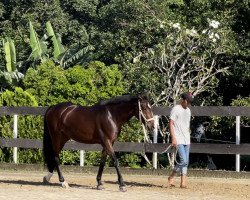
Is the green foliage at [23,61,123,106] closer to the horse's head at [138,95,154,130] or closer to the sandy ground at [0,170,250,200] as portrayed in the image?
the sandy ground at [0,170,250,200]

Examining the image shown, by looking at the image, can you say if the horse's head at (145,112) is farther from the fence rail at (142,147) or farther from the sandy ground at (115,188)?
the fence rail at (142,147)

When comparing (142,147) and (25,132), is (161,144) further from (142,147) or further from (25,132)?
(25,132)

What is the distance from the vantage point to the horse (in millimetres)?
12695

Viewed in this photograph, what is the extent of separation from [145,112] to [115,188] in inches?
60.7

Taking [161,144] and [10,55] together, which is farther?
[10,55]

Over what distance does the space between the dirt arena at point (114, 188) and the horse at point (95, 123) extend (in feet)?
1.45

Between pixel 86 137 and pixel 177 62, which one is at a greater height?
pixel 177 62

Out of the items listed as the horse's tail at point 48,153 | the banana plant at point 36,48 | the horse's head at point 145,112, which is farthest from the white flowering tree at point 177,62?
the horse's head at point 145,112

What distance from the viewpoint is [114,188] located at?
1302cm

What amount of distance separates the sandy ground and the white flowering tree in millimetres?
5938

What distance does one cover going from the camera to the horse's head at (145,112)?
1248 cm

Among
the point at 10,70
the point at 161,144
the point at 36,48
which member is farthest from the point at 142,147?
the point at 36,48

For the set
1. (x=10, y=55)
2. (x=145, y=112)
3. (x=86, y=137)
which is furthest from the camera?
(x=10, y=55)

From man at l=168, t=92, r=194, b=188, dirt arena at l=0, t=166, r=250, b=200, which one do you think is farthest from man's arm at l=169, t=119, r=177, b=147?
dirt arena at l=0, t=166, r=250, b=200
